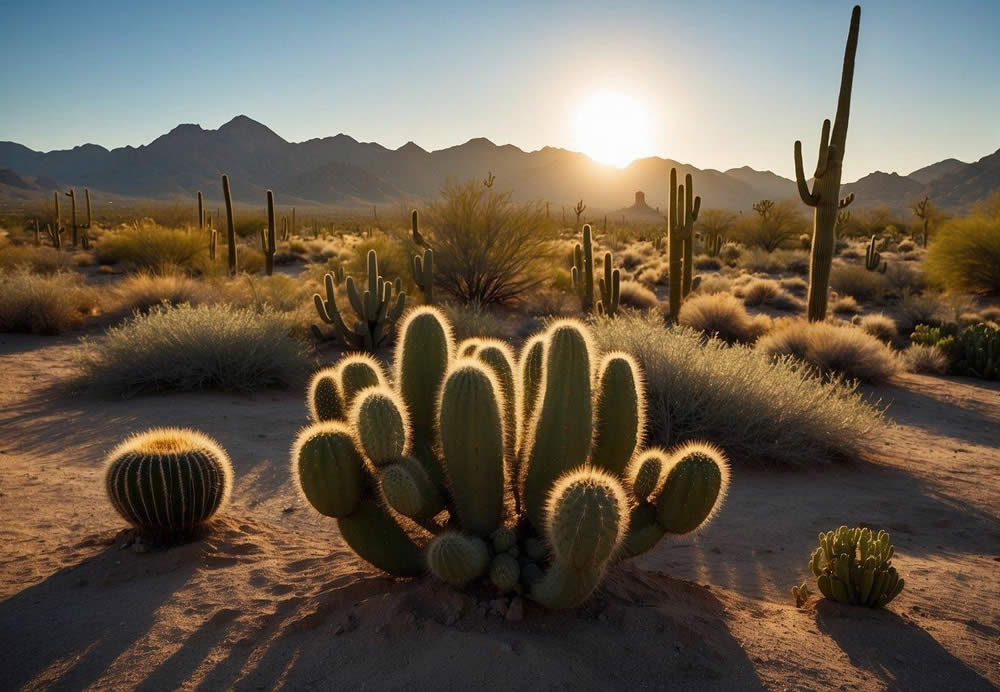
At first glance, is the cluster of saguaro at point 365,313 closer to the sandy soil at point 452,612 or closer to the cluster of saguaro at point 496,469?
the sandy soil at point 452,612

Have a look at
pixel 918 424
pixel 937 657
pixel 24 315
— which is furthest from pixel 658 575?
pixel 24 315

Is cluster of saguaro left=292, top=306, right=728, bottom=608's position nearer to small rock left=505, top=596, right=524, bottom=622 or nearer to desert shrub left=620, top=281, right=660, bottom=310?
small rock left=505, top=596, right=524, bottom=622

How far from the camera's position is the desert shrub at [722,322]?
49.3 feet

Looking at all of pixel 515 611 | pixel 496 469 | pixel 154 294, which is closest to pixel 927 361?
pixel 496 469

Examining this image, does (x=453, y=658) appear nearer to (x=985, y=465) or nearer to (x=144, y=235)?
(x=985, y=465)

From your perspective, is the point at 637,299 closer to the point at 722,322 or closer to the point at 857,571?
the point at 722,322

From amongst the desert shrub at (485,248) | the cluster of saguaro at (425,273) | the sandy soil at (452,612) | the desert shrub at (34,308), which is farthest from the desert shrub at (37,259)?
the sandy soil at (452,612)

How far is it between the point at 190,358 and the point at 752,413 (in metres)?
7.14

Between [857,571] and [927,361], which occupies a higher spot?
[857,571]

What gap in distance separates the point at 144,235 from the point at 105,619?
23.5 meters

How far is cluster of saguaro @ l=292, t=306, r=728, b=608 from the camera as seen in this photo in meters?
3.23

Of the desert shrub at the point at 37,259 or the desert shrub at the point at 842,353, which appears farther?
the desert shrub at the point at 37,259

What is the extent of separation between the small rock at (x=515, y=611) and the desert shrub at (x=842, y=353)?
8.47 meters

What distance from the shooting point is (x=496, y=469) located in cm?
342
